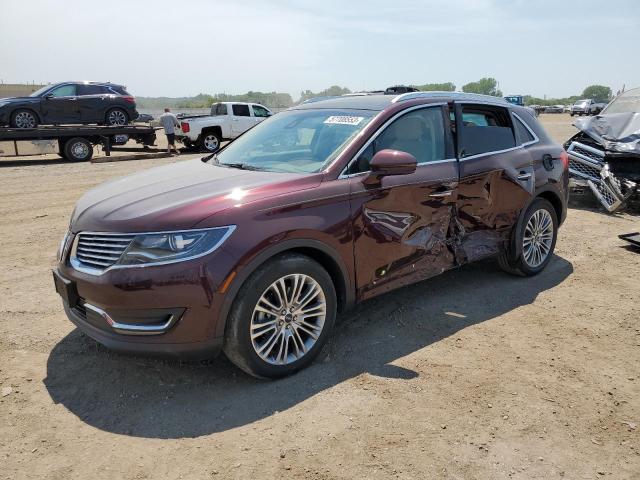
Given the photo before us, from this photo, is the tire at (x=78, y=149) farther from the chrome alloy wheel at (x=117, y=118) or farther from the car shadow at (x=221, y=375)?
the car shadow at (x=221, y=375)

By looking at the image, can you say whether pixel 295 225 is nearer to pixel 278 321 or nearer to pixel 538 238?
pixel 278 321

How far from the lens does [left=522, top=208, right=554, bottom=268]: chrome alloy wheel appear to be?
507cm

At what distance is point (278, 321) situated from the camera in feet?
10.7

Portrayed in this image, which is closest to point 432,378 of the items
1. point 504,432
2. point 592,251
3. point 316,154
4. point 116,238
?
point 504,432

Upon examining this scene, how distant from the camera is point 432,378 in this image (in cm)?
337

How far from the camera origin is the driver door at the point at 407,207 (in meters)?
3.64

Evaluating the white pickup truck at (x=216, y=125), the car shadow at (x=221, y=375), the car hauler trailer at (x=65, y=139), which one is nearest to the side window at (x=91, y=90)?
the car hauler trailer at (x=65, y=139)

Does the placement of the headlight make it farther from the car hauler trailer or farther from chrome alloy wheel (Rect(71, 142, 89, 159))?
chrome alloy wheel (Rect(71, 142, 89, 159))

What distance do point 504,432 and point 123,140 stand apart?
58.7ft

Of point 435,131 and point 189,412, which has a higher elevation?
point 435,131

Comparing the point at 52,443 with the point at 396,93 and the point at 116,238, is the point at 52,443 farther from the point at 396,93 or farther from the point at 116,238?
the point at 396,93

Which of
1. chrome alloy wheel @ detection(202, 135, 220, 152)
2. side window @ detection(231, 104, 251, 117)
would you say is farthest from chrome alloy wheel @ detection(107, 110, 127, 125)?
side window @ detection(231, 104, 251, 117)

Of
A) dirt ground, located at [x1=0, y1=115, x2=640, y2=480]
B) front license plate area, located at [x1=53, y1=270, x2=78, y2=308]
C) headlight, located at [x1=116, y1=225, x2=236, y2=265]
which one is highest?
headlight, located at [x1=116, y1=225, x2=236, y2=265]

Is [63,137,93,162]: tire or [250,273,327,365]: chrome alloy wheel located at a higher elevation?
[63,137,93,162]: tire
